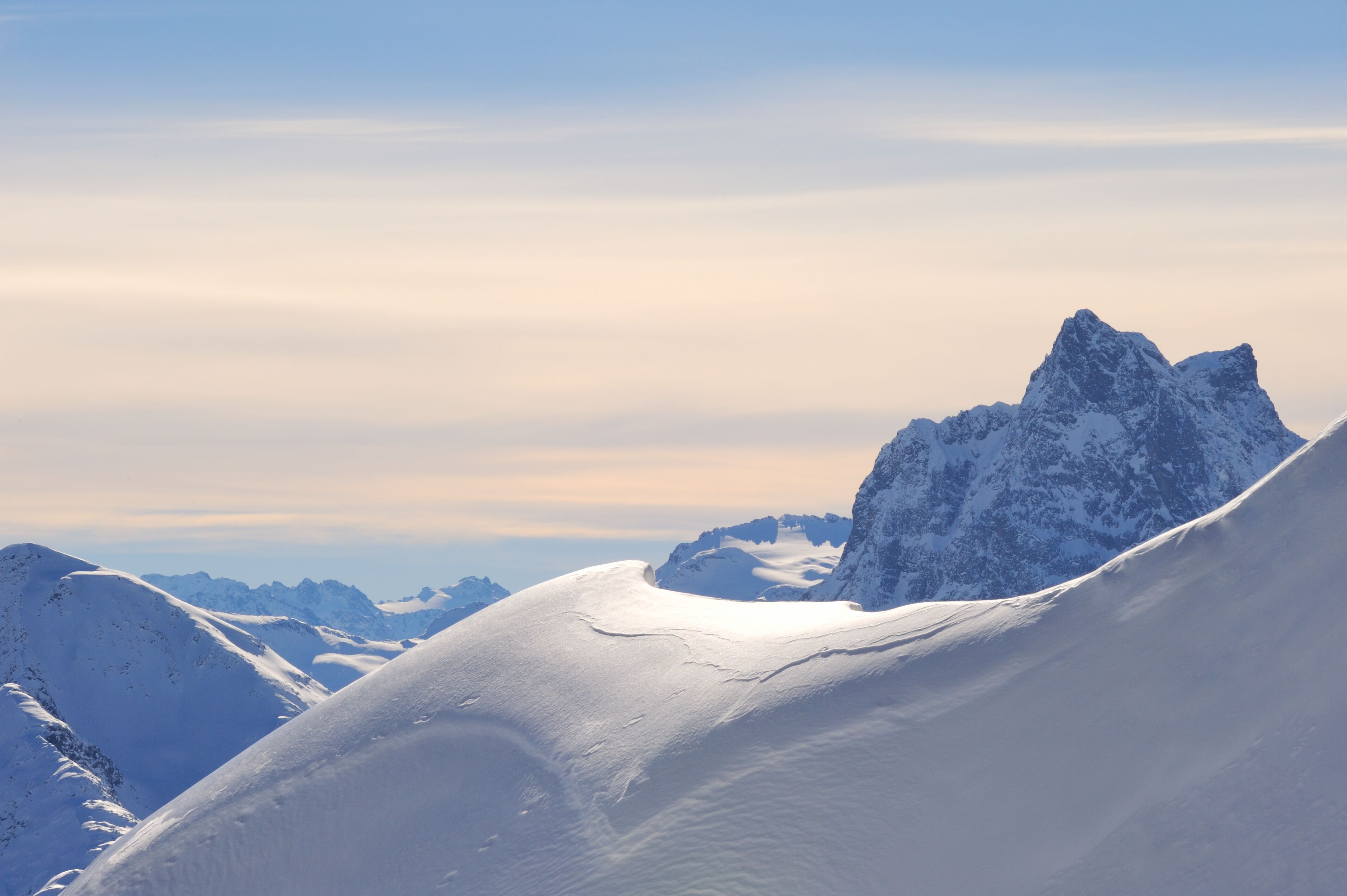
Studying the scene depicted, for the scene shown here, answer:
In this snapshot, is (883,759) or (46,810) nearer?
(883,759)

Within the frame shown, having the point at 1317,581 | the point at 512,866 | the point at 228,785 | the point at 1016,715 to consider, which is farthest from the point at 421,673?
the point at 1317,581

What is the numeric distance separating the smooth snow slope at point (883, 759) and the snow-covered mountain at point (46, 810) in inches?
6018

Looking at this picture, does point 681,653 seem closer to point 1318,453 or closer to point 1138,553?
point 1138,553

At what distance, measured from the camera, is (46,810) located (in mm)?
176875

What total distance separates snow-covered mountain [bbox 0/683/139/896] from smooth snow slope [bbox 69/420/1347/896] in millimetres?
152854

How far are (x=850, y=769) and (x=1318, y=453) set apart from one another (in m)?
7.47

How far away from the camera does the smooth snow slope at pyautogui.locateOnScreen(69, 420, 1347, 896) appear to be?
16.0 m

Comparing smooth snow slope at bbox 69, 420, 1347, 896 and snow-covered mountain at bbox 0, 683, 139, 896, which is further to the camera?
snow-covered mountain at bbox 0, 683, 139, 896

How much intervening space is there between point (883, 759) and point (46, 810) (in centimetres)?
18445

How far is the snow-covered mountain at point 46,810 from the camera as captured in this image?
166m

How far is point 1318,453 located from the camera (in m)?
18.1

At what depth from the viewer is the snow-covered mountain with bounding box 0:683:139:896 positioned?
166 meters

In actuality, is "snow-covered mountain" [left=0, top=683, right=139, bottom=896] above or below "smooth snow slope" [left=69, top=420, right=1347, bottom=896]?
below

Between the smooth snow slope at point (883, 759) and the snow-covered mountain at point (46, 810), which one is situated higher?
the smooth snow slope at point (883, 759)
